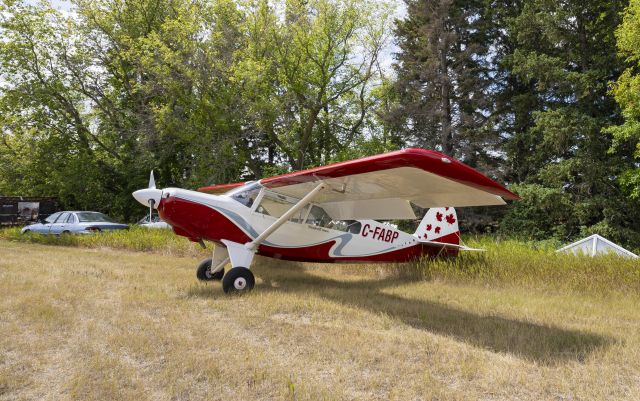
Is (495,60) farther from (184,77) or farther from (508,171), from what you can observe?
(184,77)

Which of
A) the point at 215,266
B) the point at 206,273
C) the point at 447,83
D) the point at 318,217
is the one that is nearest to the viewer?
the point at 215,266

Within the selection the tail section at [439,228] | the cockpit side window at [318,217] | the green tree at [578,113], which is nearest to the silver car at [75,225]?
the cockpit side window at [318,217]

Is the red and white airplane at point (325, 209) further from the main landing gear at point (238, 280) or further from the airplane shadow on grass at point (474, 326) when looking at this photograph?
the airplane shadow on grass at point (474, 326)

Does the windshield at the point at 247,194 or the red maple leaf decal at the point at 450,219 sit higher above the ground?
the windshield at the point at 247,194

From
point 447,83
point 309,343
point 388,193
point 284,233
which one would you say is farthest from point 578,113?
point 309,343

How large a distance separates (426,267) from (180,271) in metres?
5.39

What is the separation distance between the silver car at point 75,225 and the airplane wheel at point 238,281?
11.2m

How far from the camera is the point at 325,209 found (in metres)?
8.45

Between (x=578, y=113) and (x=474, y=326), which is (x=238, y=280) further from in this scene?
(x=578, y=113)

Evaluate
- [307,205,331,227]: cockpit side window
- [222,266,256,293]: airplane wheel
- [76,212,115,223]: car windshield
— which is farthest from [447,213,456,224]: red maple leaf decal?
[76,212,115,223]: car windshield

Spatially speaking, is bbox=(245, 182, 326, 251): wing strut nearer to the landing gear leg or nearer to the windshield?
the windshield

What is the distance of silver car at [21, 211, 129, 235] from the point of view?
51.3 feet

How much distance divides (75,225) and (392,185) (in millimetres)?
14220

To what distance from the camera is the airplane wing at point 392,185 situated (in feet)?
16.0
